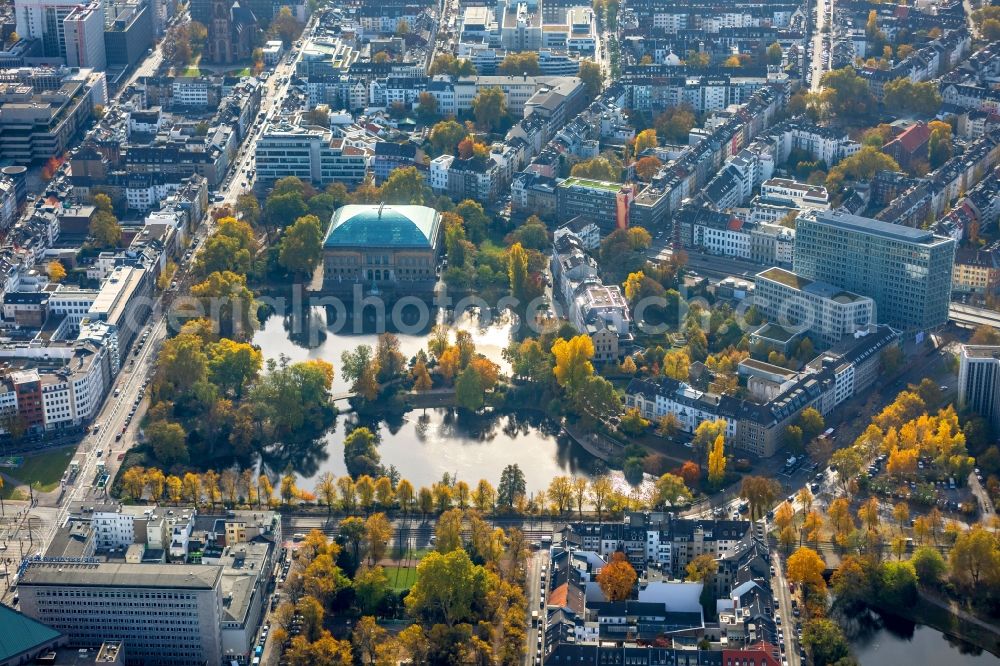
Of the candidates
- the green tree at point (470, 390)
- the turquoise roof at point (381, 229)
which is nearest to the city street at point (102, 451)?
the turquoise roof at point (381, 229)

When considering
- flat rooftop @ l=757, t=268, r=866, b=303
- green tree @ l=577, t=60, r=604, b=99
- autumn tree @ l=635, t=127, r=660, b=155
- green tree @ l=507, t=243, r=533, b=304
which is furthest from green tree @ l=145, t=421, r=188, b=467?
green tree @ l=577, t=60, r=604, b=99

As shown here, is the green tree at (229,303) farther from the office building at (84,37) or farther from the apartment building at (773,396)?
the office building at (84,37)

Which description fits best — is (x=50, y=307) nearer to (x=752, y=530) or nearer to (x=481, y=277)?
(x=481, y=277)

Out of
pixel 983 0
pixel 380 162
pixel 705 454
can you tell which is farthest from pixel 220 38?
pixel 705 454

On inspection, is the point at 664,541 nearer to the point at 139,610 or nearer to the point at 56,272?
the point at 139,610

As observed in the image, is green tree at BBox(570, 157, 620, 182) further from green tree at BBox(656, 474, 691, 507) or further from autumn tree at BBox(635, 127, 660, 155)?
green tree at BBox(656, 474, 691, 507)
